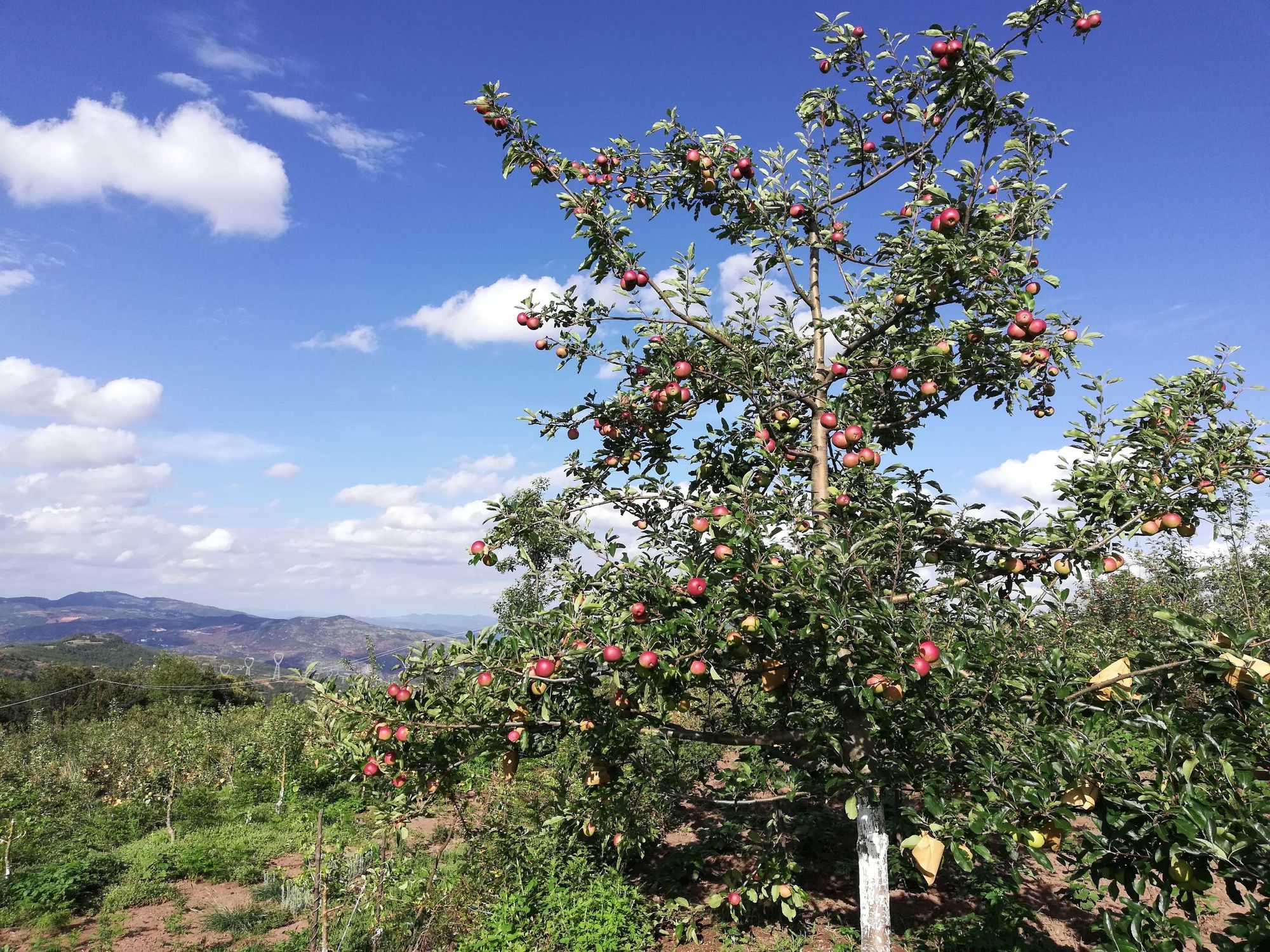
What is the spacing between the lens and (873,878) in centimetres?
387

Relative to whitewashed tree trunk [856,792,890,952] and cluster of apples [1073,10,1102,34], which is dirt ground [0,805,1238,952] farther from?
cluster of apples [1073,10,1102,34]

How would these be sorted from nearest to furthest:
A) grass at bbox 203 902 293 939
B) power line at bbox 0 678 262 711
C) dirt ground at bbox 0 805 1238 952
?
dirt ground at bbox 0 805 1238 952 → grass at bbox 203 902 293 939 → power line at bbox 0 678 262 711

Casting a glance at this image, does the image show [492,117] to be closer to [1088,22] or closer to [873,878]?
[1088,22]

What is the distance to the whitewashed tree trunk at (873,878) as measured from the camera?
382cm

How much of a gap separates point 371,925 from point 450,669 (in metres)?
3.60

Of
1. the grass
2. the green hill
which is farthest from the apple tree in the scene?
the green hill

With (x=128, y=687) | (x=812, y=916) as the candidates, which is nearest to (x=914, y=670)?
(x=812, y=916)

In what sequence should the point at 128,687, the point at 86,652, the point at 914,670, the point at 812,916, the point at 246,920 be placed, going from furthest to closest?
the point at 86,652, the point at 128,687, the point at 246,920, the point at 812,916, the point at 914,670

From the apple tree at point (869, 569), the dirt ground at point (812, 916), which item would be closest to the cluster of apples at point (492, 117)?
the apple tree at point (869, 569)

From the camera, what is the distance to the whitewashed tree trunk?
3.82 m

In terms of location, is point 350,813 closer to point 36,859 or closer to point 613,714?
point 36,859

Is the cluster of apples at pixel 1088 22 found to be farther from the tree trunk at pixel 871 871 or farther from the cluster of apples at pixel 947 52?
the tree trunk at pixel 871 871

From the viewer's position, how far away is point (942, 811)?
114 inches

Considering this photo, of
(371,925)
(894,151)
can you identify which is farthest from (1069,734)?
(371,925)
